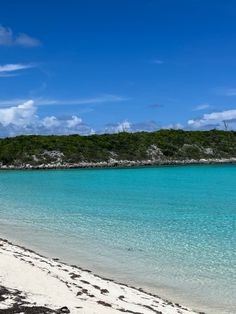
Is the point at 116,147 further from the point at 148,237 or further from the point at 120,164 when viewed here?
the point at 148,237

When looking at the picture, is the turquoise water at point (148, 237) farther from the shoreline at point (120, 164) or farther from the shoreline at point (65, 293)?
the shoreline at point (120, 164)

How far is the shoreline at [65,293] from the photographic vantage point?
9.23 metres

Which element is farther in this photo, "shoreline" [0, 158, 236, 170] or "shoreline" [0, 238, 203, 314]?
"shoreline" [0, 158, 236, 170]

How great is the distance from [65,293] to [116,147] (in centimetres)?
9184

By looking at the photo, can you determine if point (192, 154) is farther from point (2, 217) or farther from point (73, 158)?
point (2, 217)

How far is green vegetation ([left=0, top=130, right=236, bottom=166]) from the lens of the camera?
95.0 meters

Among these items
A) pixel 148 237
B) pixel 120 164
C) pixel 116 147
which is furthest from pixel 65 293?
pixel 116 147

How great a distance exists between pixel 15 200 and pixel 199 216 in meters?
16.4

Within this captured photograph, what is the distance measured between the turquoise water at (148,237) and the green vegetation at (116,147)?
60.3 meters

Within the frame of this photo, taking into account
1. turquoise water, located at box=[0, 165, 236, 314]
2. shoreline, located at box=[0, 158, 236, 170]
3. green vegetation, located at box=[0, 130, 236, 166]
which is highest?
green vegetation, located at box=[0, 130, 236, 166]

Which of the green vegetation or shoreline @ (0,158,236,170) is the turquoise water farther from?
the green vegetation

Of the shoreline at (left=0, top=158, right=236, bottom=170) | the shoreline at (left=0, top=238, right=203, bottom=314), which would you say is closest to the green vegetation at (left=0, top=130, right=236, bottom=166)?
the shoreline at (left=0, top=158, right=236, bottom=170)

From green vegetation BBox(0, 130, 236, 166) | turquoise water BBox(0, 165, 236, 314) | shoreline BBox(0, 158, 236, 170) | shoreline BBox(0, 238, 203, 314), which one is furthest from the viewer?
green vegetation BBox(0, 130, 236, 166)

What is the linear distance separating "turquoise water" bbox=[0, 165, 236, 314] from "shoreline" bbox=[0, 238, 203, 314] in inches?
45.0
